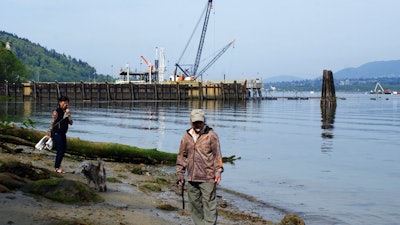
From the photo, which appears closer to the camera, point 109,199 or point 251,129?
point 109,199

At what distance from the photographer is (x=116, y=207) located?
10141 mm

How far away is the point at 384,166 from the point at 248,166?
7060mm

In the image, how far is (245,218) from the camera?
37.8ft

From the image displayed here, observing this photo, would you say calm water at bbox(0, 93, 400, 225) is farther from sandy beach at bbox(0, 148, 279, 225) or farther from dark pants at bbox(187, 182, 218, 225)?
dark pants at bbox(187, 182, 218, 225)

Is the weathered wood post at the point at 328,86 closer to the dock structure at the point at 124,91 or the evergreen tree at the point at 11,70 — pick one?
the dock structure at the point at 124,91

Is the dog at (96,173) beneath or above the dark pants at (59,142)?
beneath

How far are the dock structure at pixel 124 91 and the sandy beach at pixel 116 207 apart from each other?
86.5 meters

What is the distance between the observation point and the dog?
11102mm

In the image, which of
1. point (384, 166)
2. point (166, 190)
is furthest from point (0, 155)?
point (384, 166)

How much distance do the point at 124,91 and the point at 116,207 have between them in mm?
99666

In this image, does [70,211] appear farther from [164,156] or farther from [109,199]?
[164,156]

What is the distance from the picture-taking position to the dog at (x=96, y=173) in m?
11.1

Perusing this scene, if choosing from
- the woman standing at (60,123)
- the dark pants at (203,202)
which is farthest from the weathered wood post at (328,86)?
the dark pants at (203,202)

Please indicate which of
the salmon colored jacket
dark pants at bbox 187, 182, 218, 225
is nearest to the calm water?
dark pants at bbox 187, 182, 218, 225
